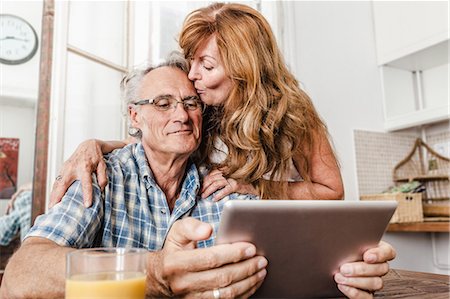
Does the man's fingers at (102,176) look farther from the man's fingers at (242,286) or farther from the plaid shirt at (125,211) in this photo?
the man's fingers at (242,286)

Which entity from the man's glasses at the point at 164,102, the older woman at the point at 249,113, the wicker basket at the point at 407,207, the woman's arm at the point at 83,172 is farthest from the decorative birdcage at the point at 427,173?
the woman's arm at the point at 83,172

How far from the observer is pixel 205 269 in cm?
68

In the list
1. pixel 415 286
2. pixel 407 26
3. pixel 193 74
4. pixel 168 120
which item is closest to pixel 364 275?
pixel 415 286

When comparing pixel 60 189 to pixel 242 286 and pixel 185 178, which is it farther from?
pixel 242 286

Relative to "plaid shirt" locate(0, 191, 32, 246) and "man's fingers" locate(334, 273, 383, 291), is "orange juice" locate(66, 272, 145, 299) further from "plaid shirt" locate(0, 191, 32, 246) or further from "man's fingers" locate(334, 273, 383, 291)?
"plaid shirt" locate(0, 191, 32, 246)

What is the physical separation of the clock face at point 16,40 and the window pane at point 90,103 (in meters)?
0.52

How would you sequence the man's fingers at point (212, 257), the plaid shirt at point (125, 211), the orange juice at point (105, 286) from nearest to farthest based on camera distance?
the orange juice at point (105, 286) → the man's fingers at point (212, 257) → the plaid shirt at point (125, 211)

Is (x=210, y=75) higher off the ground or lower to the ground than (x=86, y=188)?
higher

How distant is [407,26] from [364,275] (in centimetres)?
244

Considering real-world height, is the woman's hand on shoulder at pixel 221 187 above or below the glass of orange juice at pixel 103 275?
above

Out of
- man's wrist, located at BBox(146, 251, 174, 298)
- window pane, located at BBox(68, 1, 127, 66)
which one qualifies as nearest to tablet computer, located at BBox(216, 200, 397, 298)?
man's wrist, located at BBox(146, 251, 174, 298)

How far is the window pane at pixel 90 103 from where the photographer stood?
1903mm

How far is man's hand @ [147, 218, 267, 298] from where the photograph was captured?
0.66 m

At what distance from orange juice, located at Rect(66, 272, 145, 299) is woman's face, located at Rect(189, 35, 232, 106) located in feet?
2.78
